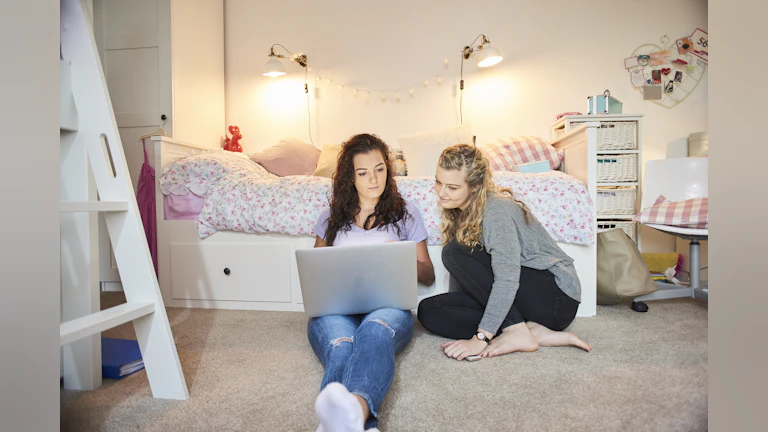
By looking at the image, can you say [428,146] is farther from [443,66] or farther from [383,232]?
[383,232]

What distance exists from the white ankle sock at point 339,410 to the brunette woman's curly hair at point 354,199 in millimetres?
862

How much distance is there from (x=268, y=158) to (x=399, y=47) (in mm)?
1277

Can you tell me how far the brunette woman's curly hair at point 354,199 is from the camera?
1562mm

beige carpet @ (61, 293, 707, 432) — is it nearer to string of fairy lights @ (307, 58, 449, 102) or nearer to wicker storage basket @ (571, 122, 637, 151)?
wicker storage basket @ (571, 122, 637, 151)

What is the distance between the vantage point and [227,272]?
199cm

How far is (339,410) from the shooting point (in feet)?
2.33

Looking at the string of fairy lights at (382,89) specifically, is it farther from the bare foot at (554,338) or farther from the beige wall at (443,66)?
the bare foot at (554,338)

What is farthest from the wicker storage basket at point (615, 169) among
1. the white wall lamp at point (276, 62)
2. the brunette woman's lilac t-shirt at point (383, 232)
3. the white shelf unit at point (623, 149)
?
the white wall lamp at point (276, 62)

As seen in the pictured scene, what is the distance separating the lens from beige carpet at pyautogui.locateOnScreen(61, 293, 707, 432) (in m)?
0.90

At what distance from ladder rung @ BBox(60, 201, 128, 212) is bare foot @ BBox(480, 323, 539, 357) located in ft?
3.28

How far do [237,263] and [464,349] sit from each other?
1.13m

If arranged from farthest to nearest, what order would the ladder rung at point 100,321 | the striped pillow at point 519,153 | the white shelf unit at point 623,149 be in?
the white shelf unit at point 623,149, the striped pillow at point 519,153, the ladder rung at point 100,321

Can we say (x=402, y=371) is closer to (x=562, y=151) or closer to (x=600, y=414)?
(x=600, y=414)
